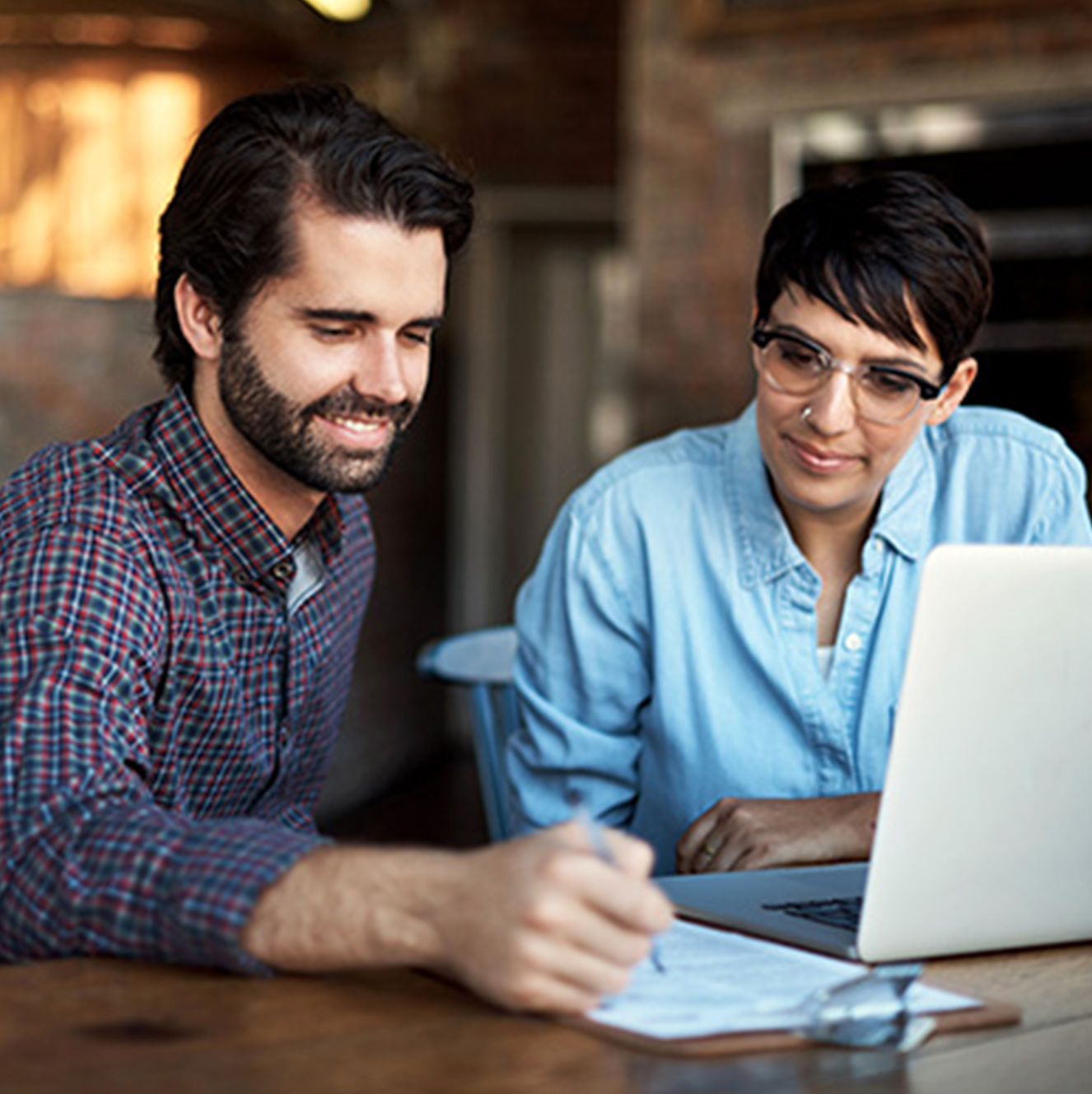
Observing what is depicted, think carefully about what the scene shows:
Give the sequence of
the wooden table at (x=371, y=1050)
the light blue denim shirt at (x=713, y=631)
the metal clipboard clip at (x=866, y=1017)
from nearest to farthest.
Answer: the wooden table at (x=371, y=1050), the metal clipboard clip at (x=866, y=1017), the light blue denim shirt at (x=713, y=631)

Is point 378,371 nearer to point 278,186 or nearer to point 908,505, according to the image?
point 278,186

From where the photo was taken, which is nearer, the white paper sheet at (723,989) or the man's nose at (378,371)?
the white paper sheet at (723,989)

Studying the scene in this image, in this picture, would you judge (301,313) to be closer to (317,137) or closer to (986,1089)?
(317,137)

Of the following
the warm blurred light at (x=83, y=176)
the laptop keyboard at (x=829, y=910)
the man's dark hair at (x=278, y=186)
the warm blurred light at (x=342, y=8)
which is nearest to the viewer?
the laptop keyboard at (x=829, y=910)

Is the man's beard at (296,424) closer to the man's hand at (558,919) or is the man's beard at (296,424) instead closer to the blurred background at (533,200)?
the man's hand at (558,919)

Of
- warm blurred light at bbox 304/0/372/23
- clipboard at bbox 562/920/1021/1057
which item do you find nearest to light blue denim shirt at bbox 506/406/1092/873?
clipboard at bbox 562/920/1021/1057

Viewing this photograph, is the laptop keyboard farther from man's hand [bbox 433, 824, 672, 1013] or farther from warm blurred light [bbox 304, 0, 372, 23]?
warm blurred light [bbox 304, 0, 372, 23]

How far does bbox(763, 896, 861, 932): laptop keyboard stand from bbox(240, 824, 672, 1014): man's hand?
1.07 ft

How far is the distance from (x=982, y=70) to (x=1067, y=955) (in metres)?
4.74

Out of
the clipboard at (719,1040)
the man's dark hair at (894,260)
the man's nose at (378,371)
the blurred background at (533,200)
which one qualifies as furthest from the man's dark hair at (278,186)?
the blurred background at (533,200)

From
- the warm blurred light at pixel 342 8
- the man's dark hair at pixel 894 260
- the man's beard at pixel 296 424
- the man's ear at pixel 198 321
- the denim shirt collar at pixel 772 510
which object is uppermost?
the warm blurred light at pixel 342 8

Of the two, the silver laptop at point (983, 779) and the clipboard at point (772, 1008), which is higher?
the silver laptop at point (983, 779)

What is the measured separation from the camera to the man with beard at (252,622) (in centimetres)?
117

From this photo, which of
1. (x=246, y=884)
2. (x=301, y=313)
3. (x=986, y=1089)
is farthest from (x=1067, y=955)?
(x=301, y=313)
